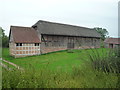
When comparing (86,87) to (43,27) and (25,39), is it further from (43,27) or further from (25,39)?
(43,27)

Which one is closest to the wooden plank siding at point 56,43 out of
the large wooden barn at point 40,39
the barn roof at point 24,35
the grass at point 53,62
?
the large wooden barn at point 40,39

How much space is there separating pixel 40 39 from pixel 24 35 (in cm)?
256

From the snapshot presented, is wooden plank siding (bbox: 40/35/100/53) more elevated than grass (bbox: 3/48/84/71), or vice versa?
wooden plank siding (bbox: 40/35/100/53)

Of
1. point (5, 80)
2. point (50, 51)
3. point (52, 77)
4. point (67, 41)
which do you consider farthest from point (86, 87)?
point (67, 41)

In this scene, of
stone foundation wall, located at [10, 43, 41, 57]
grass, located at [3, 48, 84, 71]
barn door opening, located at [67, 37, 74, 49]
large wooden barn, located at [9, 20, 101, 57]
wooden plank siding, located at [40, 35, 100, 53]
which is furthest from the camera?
barn door opening, located at [67, 37, 74, 49]

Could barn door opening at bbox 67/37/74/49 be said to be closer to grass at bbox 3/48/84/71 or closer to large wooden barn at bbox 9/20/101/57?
large wooden barn at bbox 9/20/101/57

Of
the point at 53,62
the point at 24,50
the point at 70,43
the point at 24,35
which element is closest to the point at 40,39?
the point at 24,35

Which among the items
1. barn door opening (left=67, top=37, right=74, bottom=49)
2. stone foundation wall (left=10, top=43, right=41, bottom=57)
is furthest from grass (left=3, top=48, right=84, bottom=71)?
barn door opening (left=67, top=37, right=74, bottom=49)

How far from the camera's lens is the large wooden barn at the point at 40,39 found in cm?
1605

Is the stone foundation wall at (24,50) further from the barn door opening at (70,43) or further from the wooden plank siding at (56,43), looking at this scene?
the barn door opening at (70,43)

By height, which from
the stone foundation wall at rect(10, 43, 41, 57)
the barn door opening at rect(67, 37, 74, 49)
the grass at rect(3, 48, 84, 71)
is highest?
the barn door opening at rect(67, 37, 74, 49)

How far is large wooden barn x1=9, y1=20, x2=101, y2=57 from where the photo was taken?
52.6 feet

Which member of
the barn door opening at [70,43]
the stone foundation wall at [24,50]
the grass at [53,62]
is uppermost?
the barn door opening at [70,43]

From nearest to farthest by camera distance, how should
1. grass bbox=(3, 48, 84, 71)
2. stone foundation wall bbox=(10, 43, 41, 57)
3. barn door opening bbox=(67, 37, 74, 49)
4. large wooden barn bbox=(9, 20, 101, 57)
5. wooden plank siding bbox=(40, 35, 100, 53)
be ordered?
grass bbox=(3, 48, 84, 71), stone foundation wall bbox=(10, 43, 41, 57), large wooden barn bbox=(9, 20, 101, 57), wooden plank siding bbox=(40, 35, 100, 53), barn door opening bbox=(67, 37, 74, 49)
